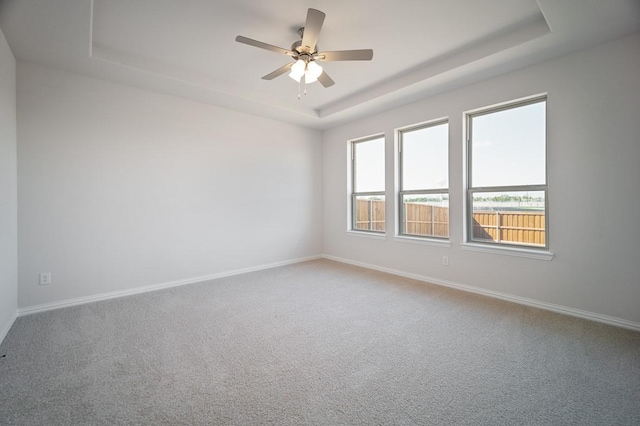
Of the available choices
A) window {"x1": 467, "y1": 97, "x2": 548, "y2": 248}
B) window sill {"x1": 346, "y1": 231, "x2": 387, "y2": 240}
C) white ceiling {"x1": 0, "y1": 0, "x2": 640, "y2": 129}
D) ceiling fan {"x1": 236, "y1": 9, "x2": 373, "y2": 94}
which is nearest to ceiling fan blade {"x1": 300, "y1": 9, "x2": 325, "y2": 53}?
ceiling fan {"x1": 236, "y1": 9, "x2": 373, "y2": 94}

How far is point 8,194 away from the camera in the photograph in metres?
2.56

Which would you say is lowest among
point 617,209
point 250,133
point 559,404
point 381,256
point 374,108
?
point 559,404

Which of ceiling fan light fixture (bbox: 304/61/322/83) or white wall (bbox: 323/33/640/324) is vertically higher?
ceiling fan light fixture (bbox: 304/61/322/83)

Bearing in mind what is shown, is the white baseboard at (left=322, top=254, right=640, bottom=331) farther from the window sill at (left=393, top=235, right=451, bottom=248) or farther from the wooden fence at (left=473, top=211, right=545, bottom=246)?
the wooden fence at (left=473, top=211, right=545, bottom=246)

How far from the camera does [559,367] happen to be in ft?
6.41

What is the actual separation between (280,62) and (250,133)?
1.63 metres

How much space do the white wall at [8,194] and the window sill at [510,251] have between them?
189 inches

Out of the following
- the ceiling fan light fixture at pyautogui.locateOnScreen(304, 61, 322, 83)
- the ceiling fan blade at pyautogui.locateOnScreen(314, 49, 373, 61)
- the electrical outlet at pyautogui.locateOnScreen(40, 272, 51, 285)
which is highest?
the ceiling fan blade at pyautogui.locateOnScreen(314, 49, 373, 61)

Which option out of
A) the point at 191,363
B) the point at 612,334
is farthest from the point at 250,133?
the point at 612,334

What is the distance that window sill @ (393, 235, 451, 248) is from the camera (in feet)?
12.6

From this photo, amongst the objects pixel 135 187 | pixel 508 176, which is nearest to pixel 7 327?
pixel 135 187

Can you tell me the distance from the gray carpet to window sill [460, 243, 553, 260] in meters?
0.59

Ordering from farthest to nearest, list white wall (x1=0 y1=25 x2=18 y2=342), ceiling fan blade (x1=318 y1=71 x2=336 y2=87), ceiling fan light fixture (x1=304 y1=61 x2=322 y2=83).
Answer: ceiling fan blade (x1=318 y1=71 x2=336 y2=87), ceiling fan light fixture (x1=304 y1=61 x2=322 y2=83), white wall (x1=0 y1=25 x2=18 y2=342)

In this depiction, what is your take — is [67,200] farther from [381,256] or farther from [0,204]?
[381,256]
